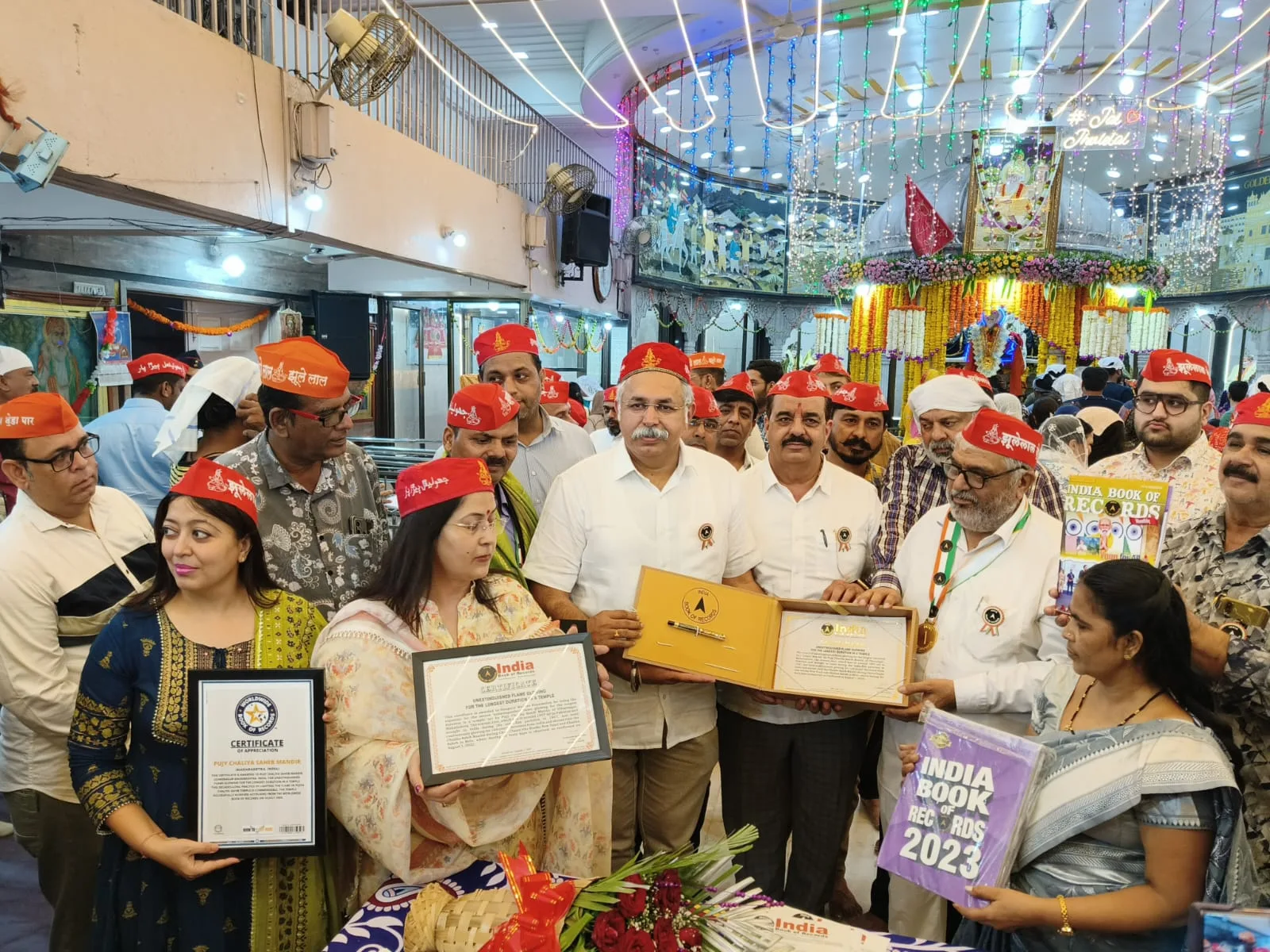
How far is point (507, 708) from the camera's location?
1.81 metres

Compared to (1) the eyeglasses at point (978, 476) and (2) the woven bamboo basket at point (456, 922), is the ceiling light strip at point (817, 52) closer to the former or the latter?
(1) the eyeglasses at point (978, 476)

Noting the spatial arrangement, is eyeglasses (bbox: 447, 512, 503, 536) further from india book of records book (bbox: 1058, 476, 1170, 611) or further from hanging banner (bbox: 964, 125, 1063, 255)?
hanging banner (bbox: 964, 125, 1063, 255)

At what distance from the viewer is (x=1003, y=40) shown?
41.0 ft

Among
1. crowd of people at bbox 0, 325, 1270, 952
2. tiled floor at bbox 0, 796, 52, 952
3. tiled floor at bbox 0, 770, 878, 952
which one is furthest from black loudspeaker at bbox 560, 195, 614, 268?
tiled floor at bbox 0, 796, 52, 952

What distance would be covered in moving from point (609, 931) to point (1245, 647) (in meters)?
1.61

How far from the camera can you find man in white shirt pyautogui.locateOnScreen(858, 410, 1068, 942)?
238cm

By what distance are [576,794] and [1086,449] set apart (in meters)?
4.54

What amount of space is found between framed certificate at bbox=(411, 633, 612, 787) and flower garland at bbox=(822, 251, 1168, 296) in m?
11.4

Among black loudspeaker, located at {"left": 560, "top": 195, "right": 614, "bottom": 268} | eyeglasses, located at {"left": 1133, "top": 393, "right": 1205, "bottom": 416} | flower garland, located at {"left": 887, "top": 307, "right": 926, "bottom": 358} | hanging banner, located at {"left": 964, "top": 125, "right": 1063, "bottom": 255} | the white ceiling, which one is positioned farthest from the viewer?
flower garland, located at {"left": 887, "top": 307, "right": 926, "bottom": 358}

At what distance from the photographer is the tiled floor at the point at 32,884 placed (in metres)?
2.93

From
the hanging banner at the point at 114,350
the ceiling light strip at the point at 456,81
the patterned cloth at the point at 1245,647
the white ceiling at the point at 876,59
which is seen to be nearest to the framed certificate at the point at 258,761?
the patterned cloth at the point at 1245,647

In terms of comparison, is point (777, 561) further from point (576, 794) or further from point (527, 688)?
point (527, 688)

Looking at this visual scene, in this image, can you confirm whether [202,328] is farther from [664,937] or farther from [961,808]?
[961,808]

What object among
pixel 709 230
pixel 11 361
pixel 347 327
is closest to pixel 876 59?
pixel 709 230
